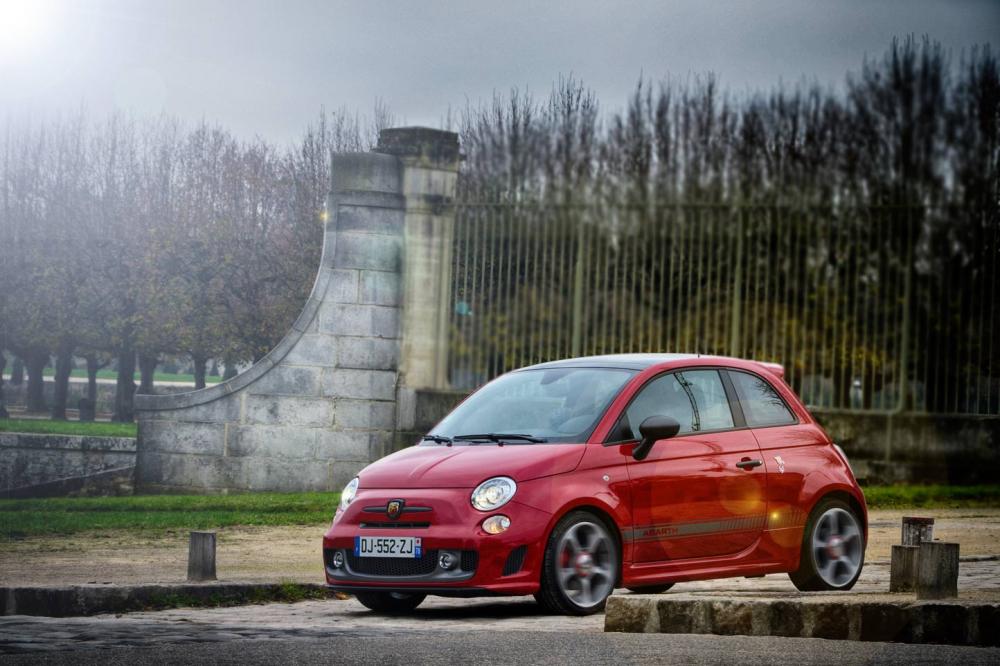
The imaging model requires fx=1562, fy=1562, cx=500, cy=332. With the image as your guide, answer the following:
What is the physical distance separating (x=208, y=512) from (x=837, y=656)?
36.0 ft

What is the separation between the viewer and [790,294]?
17.7 meters

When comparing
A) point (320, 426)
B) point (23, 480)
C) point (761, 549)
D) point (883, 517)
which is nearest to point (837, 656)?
point (761, 549)

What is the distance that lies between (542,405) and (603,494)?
3.19ft

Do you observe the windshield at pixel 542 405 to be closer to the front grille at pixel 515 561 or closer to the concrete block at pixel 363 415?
the front grille at pixel 515 561

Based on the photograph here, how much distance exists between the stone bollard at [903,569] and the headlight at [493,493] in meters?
2.32

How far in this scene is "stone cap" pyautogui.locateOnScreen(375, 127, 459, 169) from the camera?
743 inches

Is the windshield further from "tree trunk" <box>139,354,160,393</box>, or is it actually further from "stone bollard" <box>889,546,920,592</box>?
"tree trunk" <box>139,354,160,393</box>

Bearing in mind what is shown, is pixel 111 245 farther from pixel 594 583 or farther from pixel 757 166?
pixel 594 583

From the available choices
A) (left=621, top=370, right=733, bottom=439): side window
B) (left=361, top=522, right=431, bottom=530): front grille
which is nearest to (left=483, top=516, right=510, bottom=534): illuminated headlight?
(left=361, top=522, right=431, bottom=530): front grille

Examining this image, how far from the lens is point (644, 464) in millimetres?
9445

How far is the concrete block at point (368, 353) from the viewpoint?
18.9m

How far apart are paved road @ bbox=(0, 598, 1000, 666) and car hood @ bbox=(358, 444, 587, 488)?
2.67ft

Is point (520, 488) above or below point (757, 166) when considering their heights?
below

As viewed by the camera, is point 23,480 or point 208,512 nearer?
point 208,512
